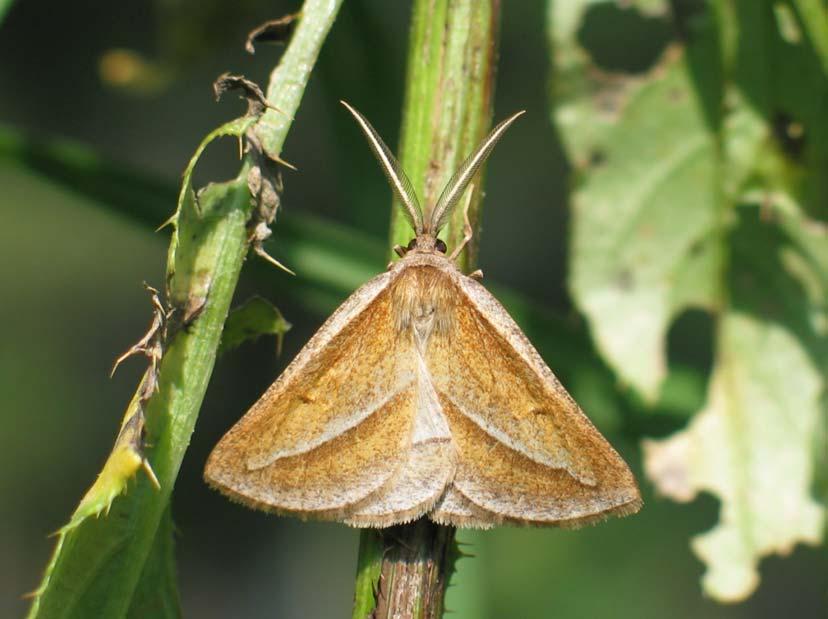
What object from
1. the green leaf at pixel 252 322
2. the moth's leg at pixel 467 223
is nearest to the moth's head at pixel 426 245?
the moth's leg at pixel 467 223

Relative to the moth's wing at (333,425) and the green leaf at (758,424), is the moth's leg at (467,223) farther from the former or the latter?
the green leaf at (758,424)

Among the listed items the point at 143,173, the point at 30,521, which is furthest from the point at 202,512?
the point at 143,173

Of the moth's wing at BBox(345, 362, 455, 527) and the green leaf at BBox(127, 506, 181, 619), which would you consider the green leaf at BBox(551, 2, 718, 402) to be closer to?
the moth's wing at BBox(345, 362, 455, 527)

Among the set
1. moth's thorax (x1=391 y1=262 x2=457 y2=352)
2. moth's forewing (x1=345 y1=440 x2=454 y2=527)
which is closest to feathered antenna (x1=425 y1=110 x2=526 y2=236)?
moth's thorax (x1=391 y1=262 x2=457 y2=352)

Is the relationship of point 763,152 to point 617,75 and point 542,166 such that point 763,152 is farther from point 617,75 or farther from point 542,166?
point 542,166

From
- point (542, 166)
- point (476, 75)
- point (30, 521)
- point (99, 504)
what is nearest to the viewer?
point (99, 504)

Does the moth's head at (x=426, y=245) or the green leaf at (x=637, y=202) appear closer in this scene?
the moth's head at (x=426, y=245)
